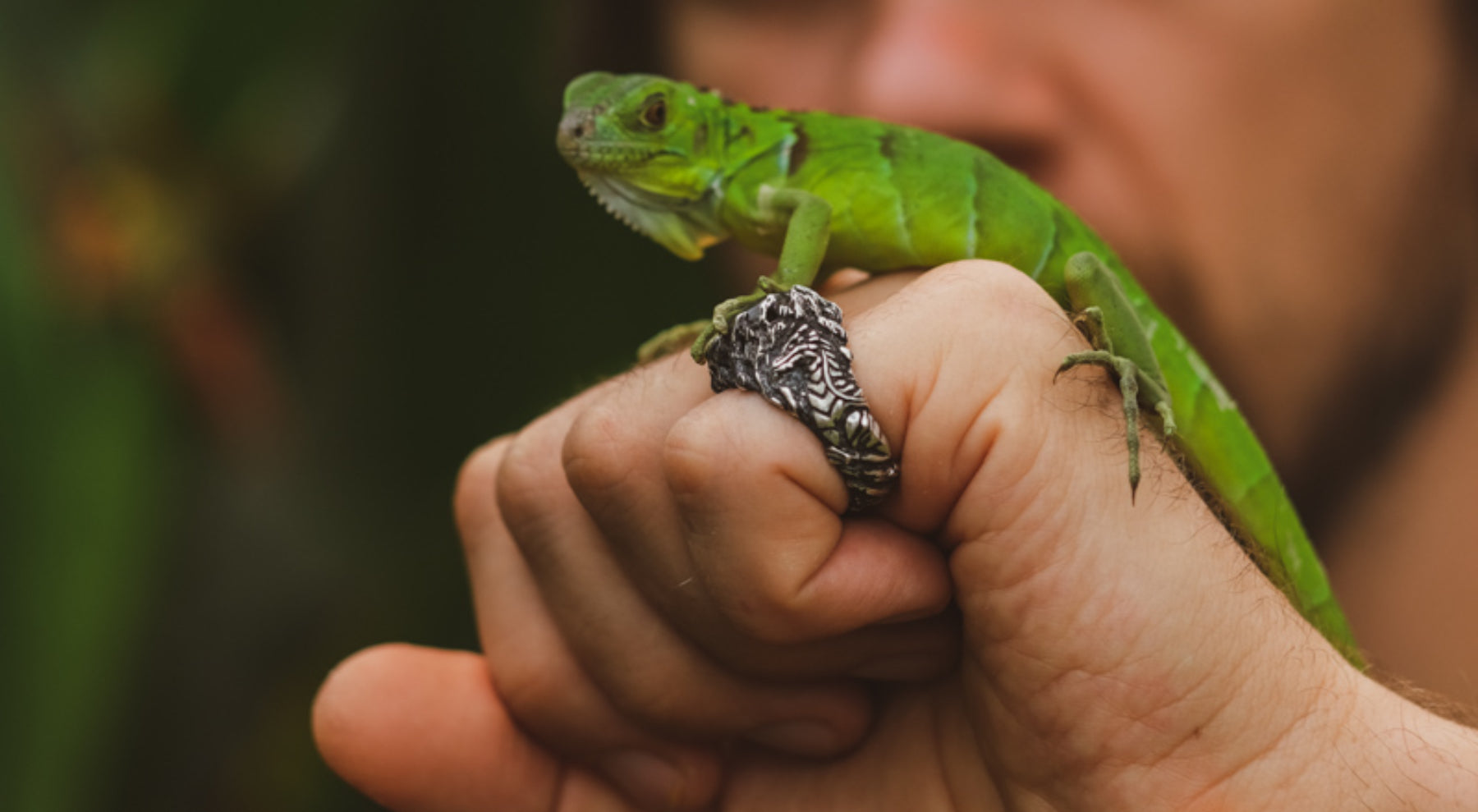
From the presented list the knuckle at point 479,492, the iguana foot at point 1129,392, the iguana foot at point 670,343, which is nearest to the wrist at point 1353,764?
the iguana foot at point 1129,392

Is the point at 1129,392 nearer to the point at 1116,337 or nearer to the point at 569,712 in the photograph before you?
the point at 1116,337

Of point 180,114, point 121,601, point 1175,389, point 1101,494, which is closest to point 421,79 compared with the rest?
point 180,114

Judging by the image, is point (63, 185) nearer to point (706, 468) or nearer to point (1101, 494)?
point (706, 468)

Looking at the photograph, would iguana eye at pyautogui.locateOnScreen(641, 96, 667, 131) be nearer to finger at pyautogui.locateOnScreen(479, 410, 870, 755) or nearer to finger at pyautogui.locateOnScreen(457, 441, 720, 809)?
finger at pyautogui.locateOnScreen(479, 410, 870, 755)

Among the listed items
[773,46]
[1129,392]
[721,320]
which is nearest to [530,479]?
[721,320]

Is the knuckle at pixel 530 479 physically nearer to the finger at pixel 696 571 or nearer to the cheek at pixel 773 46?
the finger at pixel 696 571

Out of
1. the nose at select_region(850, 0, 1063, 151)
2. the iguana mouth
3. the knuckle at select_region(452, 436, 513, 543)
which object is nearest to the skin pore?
the nose at select_region(850, 0, 1063, 151)
